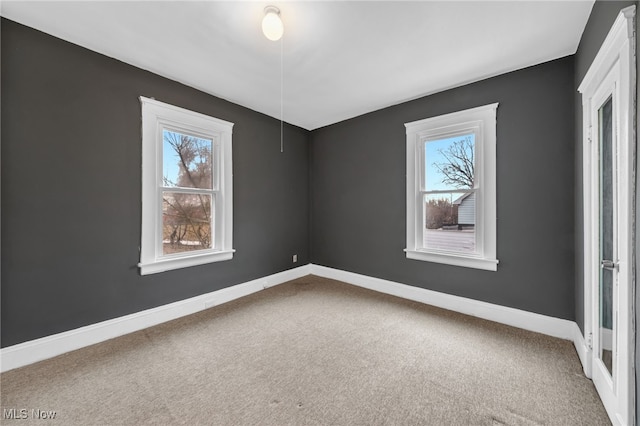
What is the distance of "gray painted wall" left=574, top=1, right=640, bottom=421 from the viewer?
1153 mm

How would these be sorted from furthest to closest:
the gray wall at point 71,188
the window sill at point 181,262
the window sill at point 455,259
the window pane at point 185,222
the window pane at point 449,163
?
the window pane at point 449,163, the window pane at point 185,222, the window sill at point 455,259, the window sill at point 181,262, the gray wall at point 71,188

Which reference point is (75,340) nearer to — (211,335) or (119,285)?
(119,285)

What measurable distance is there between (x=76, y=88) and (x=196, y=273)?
2117mm

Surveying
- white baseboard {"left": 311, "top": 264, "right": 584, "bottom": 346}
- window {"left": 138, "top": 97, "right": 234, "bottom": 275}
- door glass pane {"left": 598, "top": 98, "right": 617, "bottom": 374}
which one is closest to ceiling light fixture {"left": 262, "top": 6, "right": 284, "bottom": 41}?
window {"left": 138, "top": 97, "right": 234, "bottom": 275}

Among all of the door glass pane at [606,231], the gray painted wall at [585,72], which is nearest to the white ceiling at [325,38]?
the gray painted wall at [585,72]

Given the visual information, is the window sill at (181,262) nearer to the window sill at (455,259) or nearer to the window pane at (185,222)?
the window pane at (185,222)

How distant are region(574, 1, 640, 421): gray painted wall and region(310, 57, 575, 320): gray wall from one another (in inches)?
4.5

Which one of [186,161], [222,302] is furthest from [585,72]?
[222,302]

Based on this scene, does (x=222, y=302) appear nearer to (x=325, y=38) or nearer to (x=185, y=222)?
(x=185, y=222)

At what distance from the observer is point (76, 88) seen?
7.11 feet

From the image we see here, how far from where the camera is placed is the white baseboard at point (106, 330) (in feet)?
6.22

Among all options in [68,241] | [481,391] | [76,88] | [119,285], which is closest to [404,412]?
[481,391]

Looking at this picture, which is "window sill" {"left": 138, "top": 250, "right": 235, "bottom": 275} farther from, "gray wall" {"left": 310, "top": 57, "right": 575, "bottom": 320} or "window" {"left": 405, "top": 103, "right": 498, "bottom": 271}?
"window" {"left": 405, "top": 103, "right": 498, "bottom": 271}

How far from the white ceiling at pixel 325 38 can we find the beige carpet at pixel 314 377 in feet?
8.74
